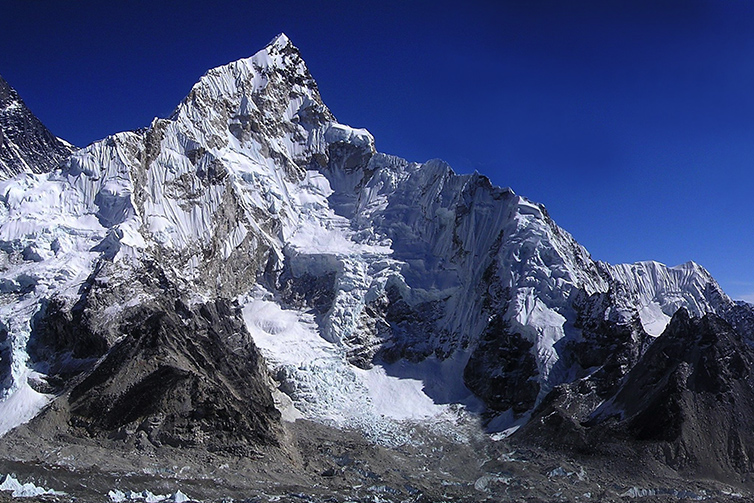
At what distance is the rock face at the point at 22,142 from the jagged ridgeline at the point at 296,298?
2.13 ft

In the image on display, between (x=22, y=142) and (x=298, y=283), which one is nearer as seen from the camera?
(x=298, y=283)

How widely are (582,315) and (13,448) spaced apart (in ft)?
258

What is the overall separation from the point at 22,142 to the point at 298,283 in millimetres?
66943

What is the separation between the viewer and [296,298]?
136m

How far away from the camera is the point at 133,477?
7125 centimetres

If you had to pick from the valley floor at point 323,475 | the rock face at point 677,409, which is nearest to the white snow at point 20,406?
the valley floor at point 323,475

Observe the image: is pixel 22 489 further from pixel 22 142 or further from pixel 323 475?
pixel 22 142

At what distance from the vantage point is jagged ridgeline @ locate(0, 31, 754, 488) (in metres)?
89.4

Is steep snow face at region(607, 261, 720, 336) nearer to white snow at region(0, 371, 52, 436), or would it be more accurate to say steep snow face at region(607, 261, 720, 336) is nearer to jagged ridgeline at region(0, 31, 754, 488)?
jagged ridgeline at region(0, 31, 754, 488)

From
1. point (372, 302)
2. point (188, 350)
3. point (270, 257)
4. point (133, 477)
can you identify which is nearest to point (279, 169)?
point (270, 257)

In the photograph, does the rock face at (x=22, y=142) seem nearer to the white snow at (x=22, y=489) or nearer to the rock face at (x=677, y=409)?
the white snow at (x=22, y=489)

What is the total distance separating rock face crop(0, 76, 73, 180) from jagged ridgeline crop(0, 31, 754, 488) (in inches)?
25.5

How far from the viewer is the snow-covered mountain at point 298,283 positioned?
9925cm

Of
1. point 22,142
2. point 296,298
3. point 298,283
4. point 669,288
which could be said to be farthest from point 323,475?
point 669,288
